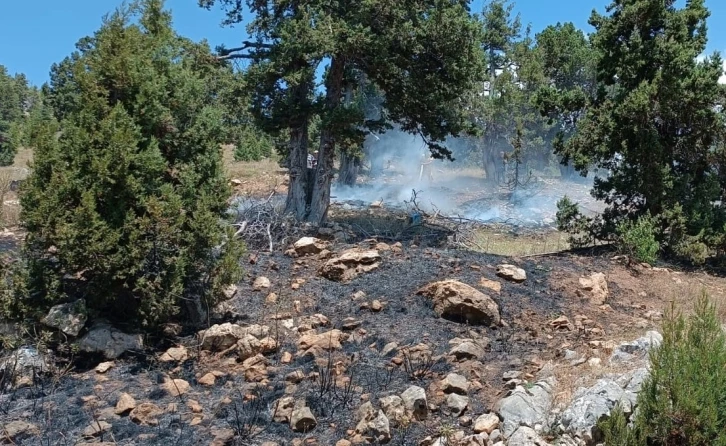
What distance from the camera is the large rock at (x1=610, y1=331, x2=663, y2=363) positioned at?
4734 millimetres

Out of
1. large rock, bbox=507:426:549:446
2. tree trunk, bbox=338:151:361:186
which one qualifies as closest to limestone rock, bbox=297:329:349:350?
large rock, bbox=507:426:549:446

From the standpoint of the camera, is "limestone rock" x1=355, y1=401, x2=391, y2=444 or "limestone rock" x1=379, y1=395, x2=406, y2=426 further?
"limestone rock" x1=379, y1=395, x2=406, y2=426

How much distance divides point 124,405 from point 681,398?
375 cm

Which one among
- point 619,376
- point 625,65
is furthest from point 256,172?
point 619,376

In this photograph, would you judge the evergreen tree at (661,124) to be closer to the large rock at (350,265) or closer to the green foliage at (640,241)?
the green foliage at (640,241)

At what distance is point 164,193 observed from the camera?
521 centimetres

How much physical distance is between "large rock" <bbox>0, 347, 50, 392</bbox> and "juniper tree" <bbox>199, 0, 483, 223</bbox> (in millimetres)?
6528

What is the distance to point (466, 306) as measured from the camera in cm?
611

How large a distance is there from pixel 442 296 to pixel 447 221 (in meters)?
8.20

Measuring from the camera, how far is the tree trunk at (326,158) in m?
11.6

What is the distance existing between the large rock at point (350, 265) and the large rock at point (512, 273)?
1.50 metres

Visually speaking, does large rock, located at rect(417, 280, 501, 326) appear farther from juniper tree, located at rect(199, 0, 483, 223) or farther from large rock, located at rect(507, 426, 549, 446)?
juniper tree, located at rect(199, 0, 483, 223)

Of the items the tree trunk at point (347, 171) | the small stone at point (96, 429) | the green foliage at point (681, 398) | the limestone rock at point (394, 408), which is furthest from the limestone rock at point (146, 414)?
the tree trunk at point (347, 171)

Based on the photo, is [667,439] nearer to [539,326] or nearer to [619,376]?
[619,376]
